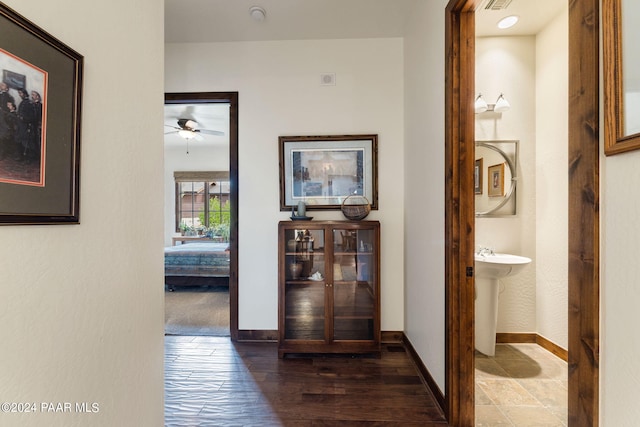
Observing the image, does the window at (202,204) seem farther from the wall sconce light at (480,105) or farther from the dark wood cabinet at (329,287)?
the wall sconce light at (480,105)

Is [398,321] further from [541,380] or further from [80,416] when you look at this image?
[80,416]

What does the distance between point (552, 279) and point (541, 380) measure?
2.85 ft

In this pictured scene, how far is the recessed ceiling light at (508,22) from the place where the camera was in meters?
2.26

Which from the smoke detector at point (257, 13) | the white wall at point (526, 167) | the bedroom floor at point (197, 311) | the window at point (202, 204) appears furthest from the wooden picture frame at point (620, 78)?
the window at point (202, 204)

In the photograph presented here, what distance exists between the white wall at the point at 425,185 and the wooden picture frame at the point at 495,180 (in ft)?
2.65

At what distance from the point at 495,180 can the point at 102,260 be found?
2.98m

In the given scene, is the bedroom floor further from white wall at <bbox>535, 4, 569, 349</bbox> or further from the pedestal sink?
white wall at <bbox>535, 4, 569, 349</bbox>

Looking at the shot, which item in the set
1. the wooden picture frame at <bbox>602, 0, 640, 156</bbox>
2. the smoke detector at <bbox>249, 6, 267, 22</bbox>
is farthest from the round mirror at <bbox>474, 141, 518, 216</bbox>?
the smoke detector at <bbox>249, 6, 267, 22</bbox>

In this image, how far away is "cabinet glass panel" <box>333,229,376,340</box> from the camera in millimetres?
2377

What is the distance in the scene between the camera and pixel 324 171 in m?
2.66

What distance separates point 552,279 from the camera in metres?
2.39

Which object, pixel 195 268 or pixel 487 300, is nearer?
pixel 487 300

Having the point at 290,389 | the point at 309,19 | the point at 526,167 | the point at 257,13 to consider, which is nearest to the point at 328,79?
the point at 309,19

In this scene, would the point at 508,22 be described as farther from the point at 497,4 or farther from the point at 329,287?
the point at 329,287
